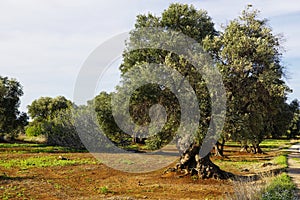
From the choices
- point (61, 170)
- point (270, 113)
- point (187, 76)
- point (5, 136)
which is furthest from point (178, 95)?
point (5, 136)

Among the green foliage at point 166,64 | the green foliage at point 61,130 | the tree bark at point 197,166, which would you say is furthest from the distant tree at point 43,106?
the tree bark at point 197,166

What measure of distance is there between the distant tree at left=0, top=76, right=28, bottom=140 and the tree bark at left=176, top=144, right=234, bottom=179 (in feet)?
110

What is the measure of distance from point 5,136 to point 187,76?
44.9m

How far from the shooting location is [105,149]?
38531mm

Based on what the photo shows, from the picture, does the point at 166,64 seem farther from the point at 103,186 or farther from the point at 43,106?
the point at 43,106

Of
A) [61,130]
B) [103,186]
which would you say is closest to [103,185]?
[103,186]

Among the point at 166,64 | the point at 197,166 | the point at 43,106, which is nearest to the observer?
the point at 166,64

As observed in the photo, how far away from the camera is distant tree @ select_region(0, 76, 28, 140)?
149 ft

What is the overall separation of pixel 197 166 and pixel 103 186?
192 inches

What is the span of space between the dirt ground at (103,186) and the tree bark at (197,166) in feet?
1.54

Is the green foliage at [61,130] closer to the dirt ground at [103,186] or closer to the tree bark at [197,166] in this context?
the dirt ground at [103,186]

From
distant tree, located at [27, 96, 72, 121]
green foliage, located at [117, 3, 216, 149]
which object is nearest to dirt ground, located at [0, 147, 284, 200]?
green foliage, located at [117, 3, 216, 149]

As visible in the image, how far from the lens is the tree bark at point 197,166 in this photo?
1708 cm

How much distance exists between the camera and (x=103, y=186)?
51.3ft
